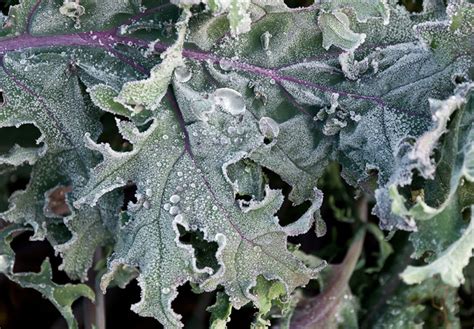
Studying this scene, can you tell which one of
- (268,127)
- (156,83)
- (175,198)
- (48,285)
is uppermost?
(156,83)

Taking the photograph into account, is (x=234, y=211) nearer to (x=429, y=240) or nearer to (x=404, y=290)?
(x=429, y=240)

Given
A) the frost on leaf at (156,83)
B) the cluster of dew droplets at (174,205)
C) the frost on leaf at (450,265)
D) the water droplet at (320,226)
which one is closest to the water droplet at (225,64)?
the frost on leaf at (156,83)

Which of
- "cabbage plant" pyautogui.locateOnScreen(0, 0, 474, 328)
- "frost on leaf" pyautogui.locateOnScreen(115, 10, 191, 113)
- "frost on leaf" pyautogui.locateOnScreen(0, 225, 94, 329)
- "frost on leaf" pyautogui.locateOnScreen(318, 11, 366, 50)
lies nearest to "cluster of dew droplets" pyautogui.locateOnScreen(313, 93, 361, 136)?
"cabbage plant" pyautogui.locateOnScreen(0, 0, 474, 328)

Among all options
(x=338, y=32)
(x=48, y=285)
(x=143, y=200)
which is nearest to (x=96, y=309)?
(x=48, y=285)

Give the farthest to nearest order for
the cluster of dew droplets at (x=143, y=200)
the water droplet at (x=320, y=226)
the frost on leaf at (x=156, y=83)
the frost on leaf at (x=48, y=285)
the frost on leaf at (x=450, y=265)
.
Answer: the frost on leaf at (x=48, y=285), the water droplet at (x=320, y=226), the cluster of dew droplets at (x=143, y=200), the frost on leaf at (x=156, y=83), the frost on leaf at (x=450, y=265)

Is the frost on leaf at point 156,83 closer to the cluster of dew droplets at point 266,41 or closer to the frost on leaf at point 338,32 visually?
the cluster of dew droplets at point 266,41

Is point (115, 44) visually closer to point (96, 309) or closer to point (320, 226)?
point (320, 226)

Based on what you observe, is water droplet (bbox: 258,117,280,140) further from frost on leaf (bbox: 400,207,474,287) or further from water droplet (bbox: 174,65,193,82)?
frost on leaf (bbox: 400,207,474,287)
